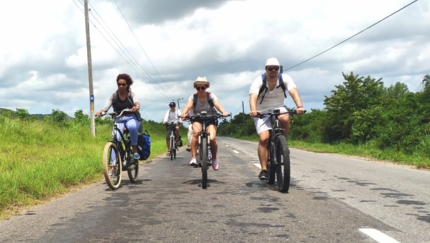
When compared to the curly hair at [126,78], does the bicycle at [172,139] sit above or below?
below

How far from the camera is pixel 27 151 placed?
11531 mm

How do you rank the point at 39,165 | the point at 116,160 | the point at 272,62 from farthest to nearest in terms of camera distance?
the point at 39,165, the point at 116,160, the point at 272,62

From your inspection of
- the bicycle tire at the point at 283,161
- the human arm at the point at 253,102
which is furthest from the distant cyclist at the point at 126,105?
the bicycle tire at the point at 283,161

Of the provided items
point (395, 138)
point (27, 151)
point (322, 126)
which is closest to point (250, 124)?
point (322, 126)

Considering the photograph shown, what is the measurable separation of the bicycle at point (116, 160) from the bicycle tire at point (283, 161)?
254 centimetres

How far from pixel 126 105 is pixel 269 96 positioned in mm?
2500

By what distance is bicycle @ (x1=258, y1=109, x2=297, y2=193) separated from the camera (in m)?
5.91

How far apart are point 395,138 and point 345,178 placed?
11100 millimetres

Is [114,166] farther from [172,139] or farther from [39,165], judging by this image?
[172,139]

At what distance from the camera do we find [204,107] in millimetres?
7355

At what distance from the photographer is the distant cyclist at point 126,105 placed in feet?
23.7

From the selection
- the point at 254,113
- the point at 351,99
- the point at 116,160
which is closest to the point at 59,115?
the point at 351,99

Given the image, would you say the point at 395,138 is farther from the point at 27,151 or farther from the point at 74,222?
the point at 74,222

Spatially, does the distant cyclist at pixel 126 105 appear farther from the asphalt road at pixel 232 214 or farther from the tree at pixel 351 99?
the tree at pixel 351 99
